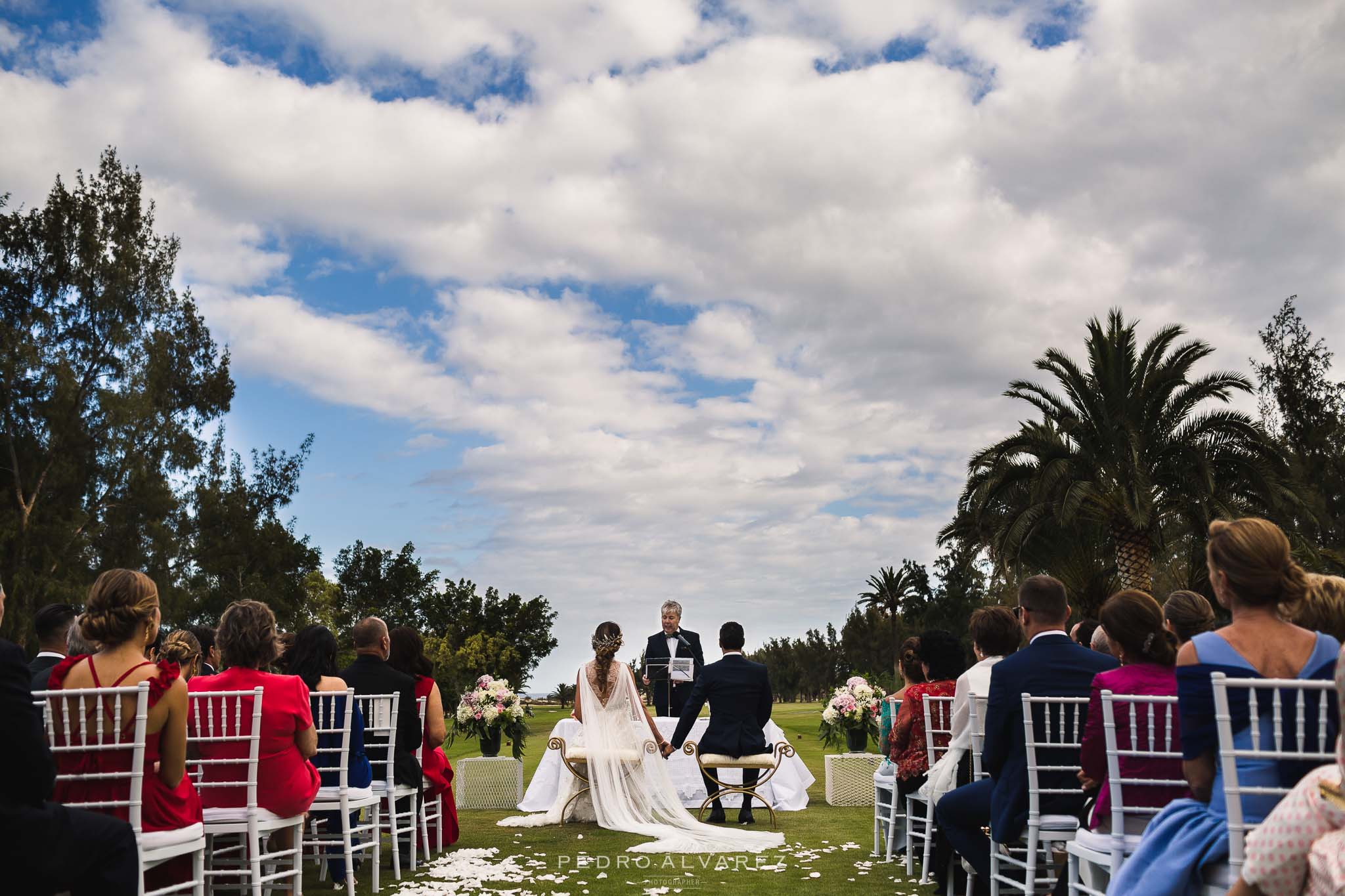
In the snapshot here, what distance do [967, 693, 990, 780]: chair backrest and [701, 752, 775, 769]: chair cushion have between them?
4.66 metres

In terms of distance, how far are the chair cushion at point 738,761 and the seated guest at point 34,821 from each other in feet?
25.1

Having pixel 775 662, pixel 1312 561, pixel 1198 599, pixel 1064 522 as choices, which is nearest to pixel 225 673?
pixel 1198 599

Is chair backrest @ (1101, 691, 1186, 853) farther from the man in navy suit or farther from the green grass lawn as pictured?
the green grass lawn

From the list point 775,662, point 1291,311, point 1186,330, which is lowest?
point 775,662

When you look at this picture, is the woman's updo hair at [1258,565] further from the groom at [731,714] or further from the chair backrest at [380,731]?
the groom at [731,714]

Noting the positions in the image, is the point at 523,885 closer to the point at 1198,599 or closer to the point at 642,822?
the point at 642,822

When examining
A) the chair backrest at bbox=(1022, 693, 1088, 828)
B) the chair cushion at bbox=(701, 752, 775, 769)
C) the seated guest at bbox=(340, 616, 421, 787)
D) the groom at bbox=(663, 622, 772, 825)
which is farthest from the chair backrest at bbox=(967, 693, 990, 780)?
the chair cushion at bbox=(701, 752, 775, 769)

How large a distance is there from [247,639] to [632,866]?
11.8 ft

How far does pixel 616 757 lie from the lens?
411 inches

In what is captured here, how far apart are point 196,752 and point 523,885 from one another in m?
2.48

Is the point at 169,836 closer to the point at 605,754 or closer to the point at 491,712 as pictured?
the point at 605,754

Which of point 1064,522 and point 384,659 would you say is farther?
point 1064,522

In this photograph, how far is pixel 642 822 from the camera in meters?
10.1

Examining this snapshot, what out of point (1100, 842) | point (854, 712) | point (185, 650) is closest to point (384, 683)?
point (185, 650)
